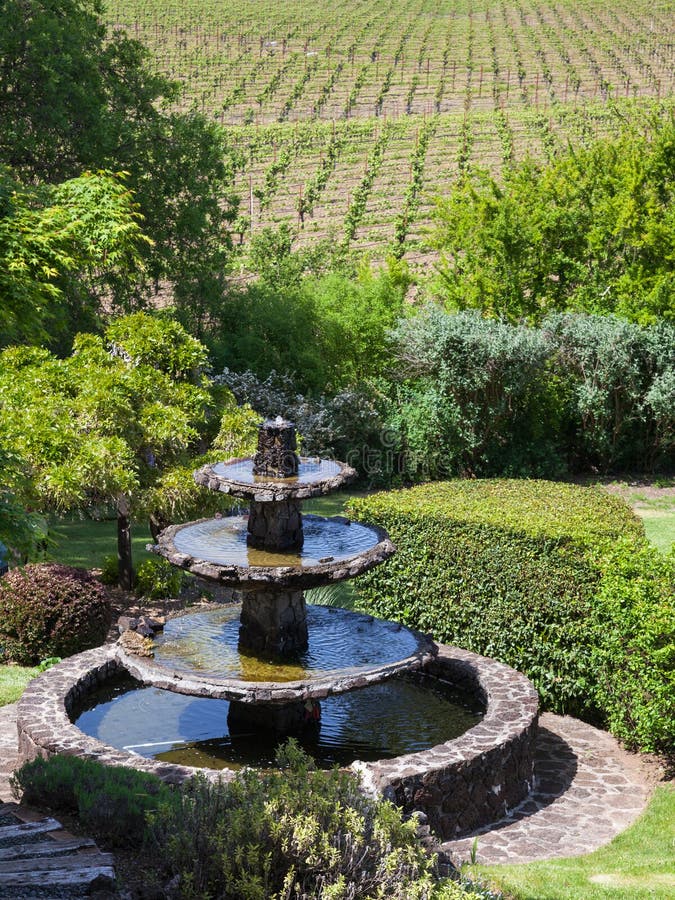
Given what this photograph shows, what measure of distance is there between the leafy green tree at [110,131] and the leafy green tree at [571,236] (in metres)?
6.96

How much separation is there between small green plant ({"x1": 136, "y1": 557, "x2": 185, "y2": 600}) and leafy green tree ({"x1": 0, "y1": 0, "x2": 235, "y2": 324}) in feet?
28.9

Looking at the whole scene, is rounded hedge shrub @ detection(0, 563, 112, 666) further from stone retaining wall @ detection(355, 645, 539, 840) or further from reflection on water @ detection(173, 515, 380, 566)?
stone retaining wall @ detection(355, 645, 539, 840)

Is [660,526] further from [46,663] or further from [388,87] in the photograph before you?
[388,87]

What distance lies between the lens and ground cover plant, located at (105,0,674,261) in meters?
48.6

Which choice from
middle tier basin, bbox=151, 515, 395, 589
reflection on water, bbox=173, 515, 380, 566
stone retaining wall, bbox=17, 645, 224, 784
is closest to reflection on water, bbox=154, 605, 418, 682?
stone retaining wall, bbox=17, 645, 224, 784

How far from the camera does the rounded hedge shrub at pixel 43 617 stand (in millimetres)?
13258

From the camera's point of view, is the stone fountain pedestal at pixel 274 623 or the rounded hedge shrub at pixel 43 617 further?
the rounded hedge shrub at pixel 43 617

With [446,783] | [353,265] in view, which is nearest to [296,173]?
[353,265]

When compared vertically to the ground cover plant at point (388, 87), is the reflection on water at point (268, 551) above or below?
below

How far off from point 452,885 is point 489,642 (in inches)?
290

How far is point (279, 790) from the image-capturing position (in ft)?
19.6

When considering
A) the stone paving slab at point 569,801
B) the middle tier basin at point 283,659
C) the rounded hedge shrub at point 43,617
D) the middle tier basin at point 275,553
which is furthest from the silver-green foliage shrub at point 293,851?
the rounded hedge shrub at point 43,617

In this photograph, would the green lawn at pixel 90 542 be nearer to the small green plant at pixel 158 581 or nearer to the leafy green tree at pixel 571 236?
the small green plant at pixel 158 581

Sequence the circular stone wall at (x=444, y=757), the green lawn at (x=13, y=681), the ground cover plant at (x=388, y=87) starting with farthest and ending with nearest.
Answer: the ground cover plant at (x=388, y=87) < the green lawn at (x=13, y=681) < the circular stone wall at (x=444, y=757)
